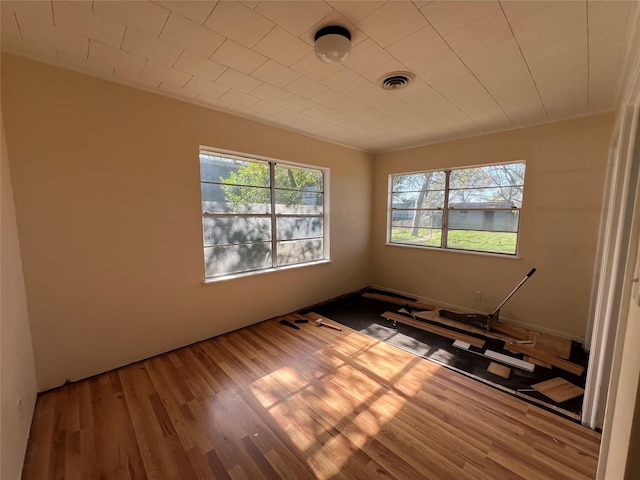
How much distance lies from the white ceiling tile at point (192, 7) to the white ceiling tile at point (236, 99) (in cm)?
91

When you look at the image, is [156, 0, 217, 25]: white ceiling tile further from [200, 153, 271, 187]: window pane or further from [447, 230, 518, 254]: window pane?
[447, 230, 518, 254]: window pane

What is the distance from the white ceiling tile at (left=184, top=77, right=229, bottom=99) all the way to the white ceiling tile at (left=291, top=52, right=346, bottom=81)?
0.78 meters

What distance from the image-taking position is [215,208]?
2961 millimetres

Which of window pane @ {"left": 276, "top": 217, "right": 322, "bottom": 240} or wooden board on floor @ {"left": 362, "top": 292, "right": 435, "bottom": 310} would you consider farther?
wooden board on floor @ {"left": 362, "top": 292, "right": 435, "bottom": 310}

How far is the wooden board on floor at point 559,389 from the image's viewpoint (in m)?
2.08

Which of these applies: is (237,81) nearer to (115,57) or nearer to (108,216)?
(115,57)

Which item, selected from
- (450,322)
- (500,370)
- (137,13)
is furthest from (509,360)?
(137,13)

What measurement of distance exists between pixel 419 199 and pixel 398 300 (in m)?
1.70

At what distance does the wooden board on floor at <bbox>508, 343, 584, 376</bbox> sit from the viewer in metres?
2.44

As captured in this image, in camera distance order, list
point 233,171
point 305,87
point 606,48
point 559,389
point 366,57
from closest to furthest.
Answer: point 606,48 < point 366,57 < point 559,389 < point 305,87 < point 233,171

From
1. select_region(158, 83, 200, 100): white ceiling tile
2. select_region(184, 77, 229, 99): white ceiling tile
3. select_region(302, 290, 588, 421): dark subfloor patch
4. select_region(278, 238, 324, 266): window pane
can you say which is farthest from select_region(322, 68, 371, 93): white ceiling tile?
select_region(302, 290, 588, 421): dark subfloor patch

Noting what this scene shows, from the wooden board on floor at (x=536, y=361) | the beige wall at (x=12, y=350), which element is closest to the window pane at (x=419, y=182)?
the wooden board on floor at (x=536, y=361)

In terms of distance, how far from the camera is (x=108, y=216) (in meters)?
2.23

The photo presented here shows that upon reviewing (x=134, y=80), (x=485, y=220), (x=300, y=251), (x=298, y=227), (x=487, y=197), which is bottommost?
(x=300, y=251)
